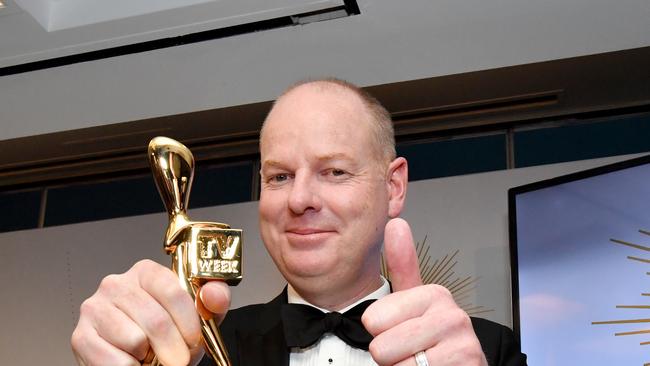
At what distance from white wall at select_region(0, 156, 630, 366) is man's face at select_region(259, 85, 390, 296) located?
1.28m

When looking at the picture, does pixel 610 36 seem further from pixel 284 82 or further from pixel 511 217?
pixel 284 82

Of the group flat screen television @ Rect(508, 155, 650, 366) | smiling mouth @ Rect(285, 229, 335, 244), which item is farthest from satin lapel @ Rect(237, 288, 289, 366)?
flat screen television @ Rect(508, 155, 650, 366)

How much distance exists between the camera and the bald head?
5.11 ft

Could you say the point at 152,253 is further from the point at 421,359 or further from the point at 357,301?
the point at 421,359

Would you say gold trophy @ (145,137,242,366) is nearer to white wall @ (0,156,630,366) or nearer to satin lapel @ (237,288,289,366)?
satin lapel @ (237,288,289,366)

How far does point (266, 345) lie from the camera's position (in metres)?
1.46

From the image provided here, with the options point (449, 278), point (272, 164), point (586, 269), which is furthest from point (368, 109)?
point (449, 278)

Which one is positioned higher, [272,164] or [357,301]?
[272,164]

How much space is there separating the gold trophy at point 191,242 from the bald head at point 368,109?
0.74m

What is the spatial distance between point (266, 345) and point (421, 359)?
70 centimetres

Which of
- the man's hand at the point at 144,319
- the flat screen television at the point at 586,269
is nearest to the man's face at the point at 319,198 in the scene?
the man's hand at the point at 144,319

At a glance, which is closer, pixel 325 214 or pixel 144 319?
pixel 144 319

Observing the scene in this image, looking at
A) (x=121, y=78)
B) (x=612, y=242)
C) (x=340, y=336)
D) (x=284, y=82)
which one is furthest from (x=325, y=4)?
(x=340, y=336)

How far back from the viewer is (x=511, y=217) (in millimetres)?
2490
